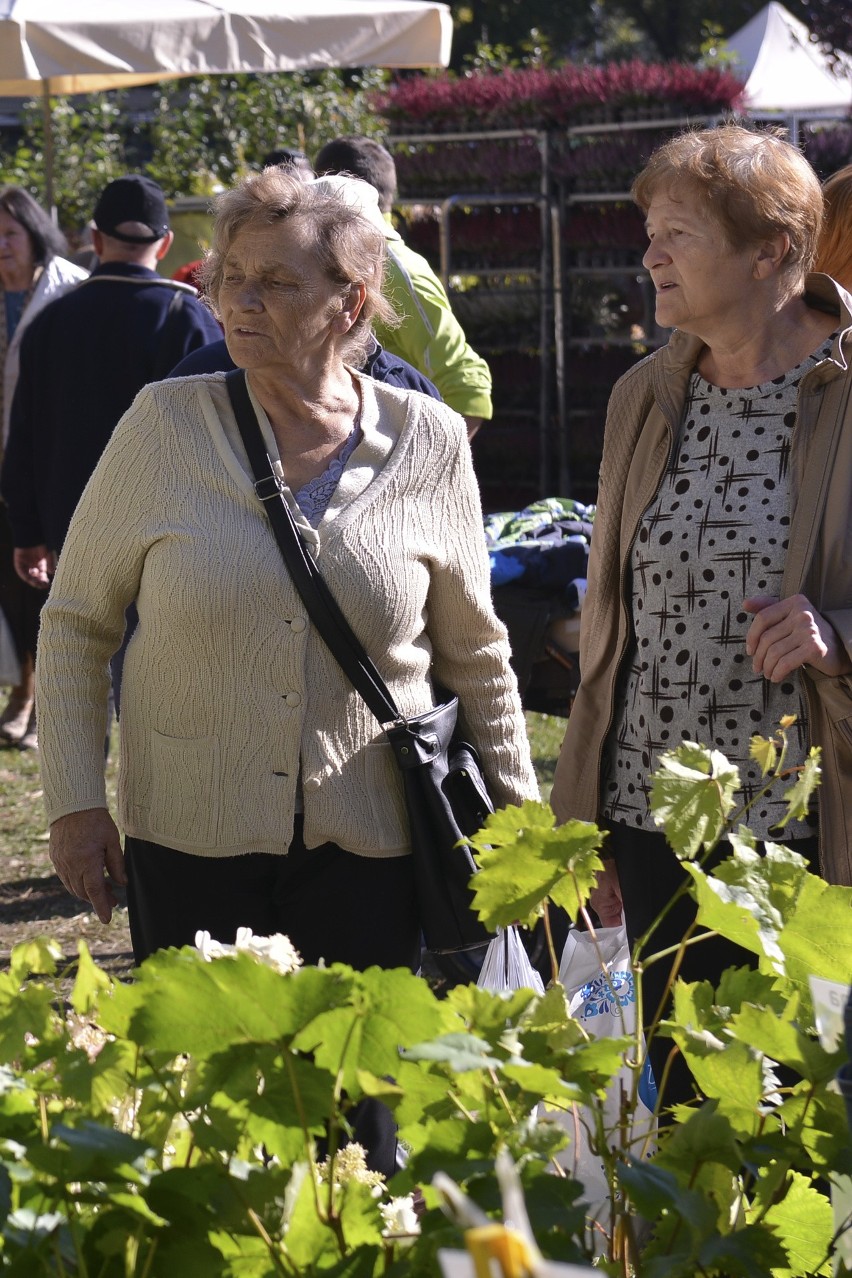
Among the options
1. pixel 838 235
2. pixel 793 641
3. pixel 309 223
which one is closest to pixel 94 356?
pixel 309 223

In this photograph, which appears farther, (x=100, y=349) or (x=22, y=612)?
(x=22, y=612)

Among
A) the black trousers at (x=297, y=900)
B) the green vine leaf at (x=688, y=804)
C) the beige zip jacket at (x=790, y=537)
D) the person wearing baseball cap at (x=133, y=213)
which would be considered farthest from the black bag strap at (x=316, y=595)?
the person wearing baseball cap at (x=133, y=213)

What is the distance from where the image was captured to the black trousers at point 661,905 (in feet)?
7.13

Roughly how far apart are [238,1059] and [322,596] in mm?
1324

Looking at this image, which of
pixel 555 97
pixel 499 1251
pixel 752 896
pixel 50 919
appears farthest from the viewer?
pixel 555 97

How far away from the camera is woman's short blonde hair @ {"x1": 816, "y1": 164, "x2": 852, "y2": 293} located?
8.29 ft

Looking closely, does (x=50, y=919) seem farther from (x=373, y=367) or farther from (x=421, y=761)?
(x=421, y=761)

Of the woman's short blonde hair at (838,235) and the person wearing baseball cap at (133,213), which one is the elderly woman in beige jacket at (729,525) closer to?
the woman's short blonde hair at (838,235)

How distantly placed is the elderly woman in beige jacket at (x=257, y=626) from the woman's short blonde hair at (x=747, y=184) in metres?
0.44

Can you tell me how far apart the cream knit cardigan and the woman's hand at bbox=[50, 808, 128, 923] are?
21 millimetres

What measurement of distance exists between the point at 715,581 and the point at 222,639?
671mm

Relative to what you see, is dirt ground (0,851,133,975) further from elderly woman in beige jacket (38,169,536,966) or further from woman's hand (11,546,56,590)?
elderly woman in beige jacket (38,169,536,966)

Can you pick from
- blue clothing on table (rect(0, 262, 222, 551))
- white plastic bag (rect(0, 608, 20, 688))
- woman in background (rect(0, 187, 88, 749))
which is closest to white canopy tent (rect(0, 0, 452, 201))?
woman in background (rect(0, 187, 88, 749))

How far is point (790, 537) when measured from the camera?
216cm
